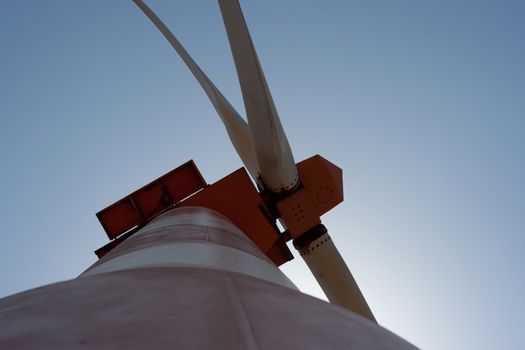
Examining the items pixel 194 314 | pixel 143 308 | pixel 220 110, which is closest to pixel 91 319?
pixel 143 308

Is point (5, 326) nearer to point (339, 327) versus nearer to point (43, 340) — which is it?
point (43, 340)

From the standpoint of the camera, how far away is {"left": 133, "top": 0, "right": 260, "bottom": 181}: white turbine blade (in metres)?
7.34

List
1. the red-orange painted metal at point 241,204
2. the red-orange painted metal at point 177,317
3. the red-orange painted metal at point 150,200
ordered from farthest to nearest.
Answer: the red-orange painted metal at point 150,200
the red-orange painted metal at point 241,204
the red-orange painted metal at point 177,317

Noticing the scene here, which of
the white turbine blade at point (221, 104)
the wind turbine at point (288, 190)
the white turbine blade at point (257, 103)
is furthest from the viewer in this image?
the white turbine blade at point (221, 104)

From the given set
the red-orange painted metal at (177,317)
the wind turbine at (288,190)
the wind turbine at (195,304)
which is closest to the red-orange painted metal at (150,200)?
the wind turbine at (288,190)

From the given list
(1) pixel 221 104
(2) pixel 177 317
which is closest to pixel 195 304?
(2) pixel 177 317

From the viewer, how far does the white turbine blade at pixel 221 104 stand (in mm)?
7344

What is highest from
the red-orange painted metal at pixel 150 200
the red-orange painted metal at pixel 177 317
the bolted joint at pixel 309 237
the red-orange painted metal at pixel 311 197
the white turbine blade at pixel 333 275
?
the red-orange painted metal at pixel 150 200

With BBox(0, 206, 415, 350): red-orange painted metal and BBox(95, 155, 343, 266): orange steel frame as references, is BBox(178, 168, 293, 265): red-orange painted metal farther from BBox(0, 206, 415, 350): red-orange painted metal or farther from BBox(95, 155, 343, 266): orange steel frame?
BBox(0, 206, 415, 350): red-orange painted metal

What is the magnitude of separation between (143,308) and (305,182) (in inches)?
273

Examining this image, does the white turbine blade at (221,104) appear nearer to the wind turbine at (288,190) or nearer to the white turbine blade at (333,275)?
the wind turbine at (288,190)

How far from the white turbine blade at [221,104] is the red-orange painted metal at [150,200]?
1500mm

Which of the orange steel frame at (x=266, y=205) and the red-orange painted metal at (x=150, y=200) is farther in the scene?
the red-orange painted metal at (x=150, y=200)

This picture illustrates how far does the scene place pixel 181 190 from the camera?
29.2 feet
